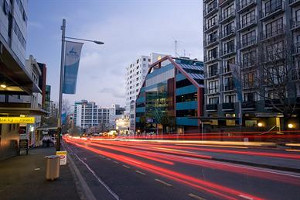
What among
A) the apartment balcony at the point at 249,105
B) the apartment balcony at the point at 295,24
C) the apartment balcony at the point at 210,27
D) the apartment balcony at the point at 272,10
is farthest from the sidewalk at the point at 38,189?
the apartment balcony at the point at 210,27

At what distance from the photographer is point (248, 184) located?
10.5m

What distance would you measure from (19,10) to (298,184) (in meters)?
35.6

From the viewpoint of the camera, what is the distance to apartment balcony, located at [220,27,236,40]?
51297 mm

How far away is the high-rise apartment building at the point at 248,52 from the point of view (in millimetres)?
34594

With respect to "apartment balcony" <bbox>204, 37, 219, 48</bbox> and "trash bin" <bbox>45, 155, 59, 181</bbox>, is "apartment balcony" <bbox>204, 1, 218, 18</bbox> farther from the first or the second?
"trash bin" <bbox>45, 155, 59, 181</bbox>

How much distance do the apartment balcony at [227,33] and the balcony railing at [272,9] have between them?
706 centimetres

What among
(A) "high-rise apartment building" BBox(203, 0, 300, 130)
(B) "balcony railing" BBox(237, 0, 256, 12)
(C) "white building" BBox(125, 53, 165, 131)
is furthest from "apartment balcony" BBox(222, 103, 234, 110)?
(C) "white building" BBox(125, 53, 165, 131)

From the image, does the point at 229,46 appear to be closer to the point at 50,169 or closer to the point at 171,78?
the point at 171,78

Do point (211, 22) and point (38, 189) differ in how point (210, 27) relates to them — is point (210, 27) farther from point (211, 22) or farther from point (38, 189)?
point (38, 189)

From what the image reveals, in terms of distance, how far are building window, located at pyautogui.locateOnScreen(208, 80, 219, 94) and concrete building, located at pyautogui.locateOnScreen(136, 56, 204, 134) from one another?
6.18m

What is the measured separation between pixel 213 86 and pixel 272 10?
1794 cm

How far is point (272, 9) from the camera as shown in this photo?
43031mm

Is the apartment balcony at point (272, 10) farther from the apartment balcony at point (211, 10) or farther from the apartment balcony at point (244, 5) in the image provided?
the apartment balcony at point (211, 10)

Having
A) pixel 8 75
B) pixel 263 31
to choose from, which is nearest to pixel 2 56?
pixel 8 75
